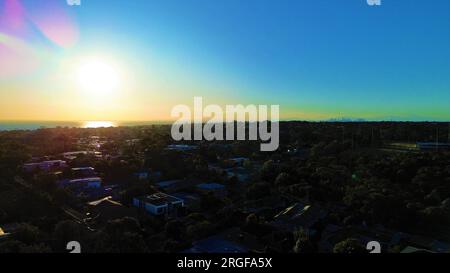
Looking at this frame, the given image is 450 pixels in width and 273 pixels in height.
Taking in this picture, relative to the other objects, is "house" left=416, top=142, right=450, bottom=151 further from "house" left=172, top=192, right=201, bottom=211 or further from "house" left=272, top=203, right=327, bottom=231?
"house" left=172, top=192, right=201, bottom=211

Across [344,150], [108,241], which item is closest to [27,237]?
[108,241]

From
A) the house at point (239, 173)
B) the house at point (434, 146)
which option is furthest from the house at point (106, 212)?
the house at point (434, 146)

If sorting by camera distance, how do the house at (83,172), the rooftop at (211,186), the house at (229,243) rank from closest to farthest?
the house at (229,243) < the rooftop at (211,186) < the house at (83,172)

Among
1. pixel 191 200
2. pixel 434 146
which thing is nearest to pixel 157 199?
pixel 191 200

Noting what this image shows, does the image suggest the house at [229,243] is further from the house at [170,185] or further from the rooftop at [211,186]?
the house at [170,185]
